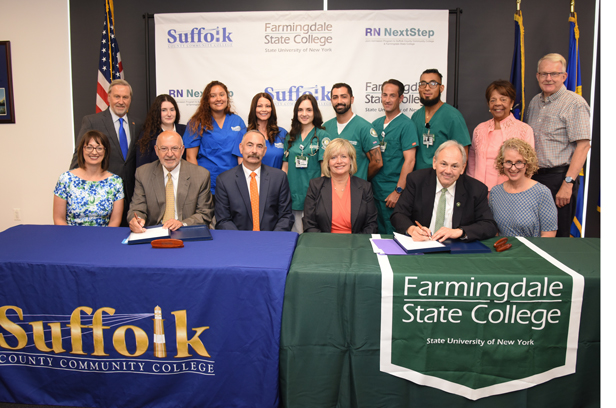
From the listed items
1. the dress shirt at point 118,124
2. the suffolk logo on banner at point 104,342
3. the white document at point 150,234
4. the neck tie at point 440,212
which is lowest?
the suffolk logo on banner at point 104,342

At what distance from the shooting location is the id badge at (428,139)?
3.36 meters

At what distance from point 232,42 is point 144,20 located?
0.98m

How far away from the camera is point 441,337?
5.31 feet

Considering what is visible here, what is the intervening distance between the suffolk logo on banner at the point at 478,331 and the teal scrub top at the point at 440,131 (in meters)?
1.86

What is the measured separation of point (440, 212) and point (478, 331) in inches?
34.9

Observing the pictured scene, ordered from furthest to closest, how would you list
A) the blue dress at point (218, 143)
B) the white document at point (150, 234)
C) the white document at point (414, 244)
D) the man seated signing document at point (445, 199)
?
1. the blue dress at point (218, 143)
2. the man seated signing document at point (445, 199)
3. the white document at point (150, 234)
4. the white document at point (414, 244)

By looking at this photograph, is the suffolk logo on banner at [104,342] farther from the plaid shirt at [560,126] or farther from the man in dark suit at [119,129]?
the plaid shirt at [560,126]

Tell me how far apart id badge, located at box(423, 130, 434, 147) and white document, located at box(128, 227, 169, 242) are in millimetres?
2208

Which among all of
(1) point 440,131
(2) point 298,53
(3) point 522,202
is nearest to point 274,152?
(2) point 298,53

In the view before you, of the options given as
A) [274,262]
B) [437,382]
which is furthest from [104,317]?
[437,382]

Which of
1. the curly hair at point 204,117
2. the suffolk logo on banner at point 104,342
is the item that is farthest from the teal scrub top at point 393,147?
the suffolk logo on banner at point 104,342

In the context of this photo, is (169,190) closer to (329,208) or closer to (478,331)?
(329,208)

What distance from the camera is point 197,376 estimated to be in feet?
5.61

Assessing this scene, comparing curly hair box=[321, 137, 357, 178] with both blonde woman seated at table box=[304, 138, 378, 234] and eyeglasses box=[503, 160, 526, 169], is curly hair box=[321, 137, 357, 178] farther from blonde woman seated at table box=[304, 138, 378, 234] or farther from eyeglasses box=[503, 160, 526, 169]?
eyeglasses box=[503, 160, 526, 169]
